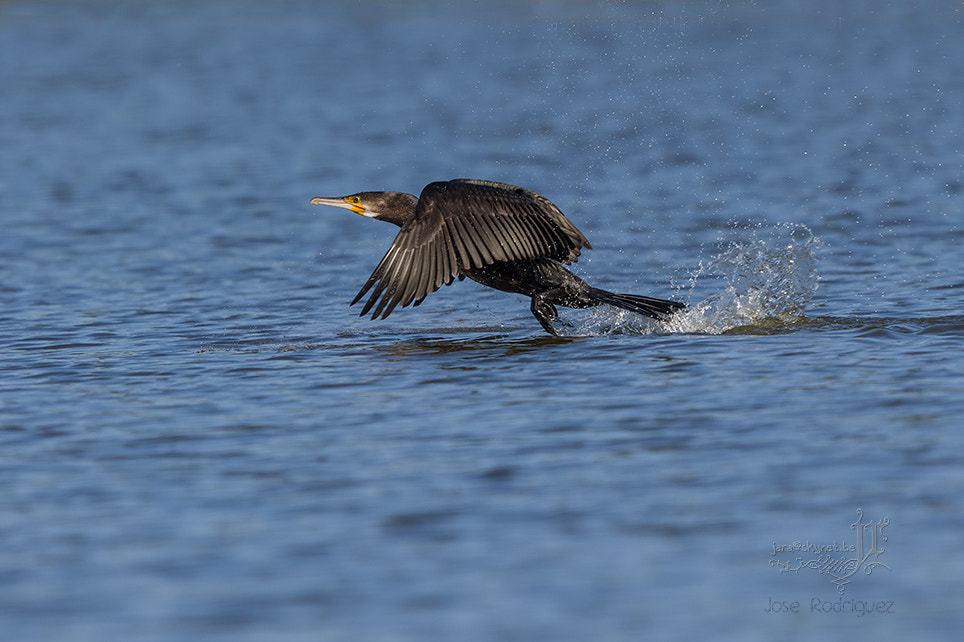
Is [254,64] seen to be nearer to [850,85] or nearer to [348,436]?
[850,85]

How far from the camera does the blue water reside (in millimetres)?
4531

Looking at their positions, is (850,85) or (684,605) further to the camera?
(850,85)

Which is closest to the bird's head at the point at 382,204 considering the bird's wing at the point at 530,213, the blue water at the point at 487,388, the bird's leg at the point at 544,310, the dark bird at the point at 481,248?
the dark bird at the point at 481,248

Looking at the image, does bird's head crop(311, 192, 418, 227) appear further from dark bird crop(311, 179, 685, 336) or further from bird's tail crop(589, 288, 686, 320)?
Answer: bird's tail crop(589, 288, 686, 320)

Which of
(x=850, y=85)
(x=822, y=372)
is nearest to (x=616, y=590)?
(x=822, y=372)

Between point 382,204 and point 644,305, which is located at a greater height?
point 382,204

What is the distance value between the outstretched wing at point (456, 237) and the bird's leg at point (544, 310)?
0.36 metres

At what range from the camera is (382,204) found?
9.12m

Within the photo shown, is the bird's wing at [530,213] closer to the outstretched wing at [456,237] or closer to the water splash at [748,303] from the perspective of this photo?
the outstretched wing at [456,237]

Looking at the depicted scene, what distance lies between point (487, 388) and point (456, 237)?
1205mm

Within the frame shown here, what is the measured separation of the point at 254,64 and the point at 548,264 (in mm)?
18716

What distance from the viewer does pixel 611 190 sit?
14922 mm

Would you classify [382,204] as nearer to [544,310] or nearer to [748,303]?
[544,310]

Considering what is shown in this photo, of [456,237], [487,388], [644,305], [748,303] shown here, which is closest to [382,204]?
[456,237]
